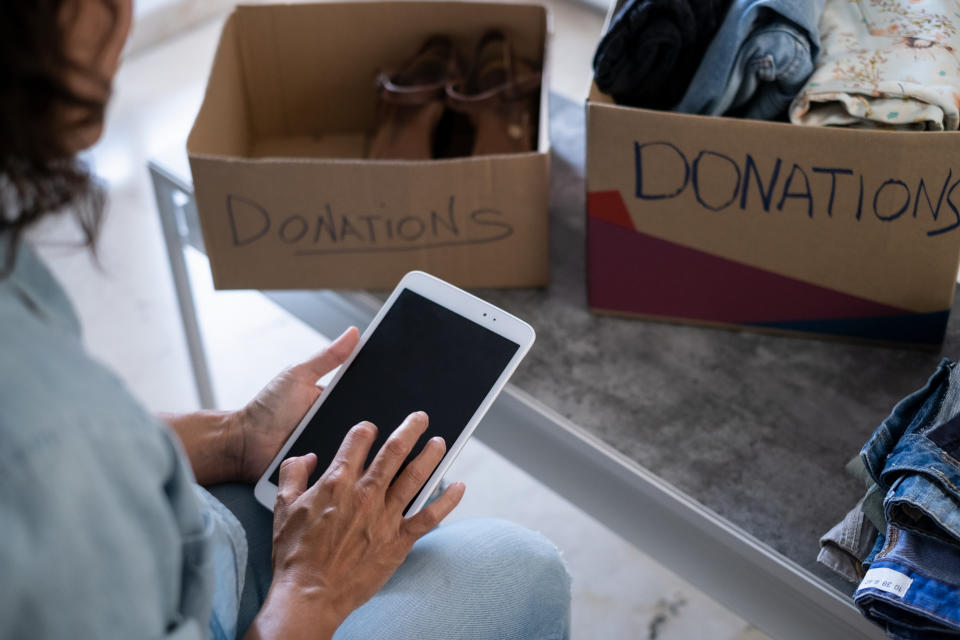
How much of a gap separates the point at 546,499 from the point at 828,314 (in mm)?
650

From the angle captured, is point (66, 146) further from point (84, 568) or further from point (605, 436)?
point (605, 436)

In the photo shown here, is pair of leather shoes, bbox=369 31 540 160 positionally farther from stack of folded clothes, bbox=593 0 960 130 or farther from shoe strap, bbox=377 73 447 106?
stack of folded clothes, bbox=593 0 960 130

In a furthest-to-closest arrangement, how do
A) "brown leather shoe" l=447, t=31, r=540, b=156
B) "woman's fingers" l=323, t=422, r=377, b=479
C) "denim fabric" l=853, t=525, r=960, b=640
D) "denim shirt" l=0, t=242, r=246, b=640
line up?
"brown leather shoe" l=447, t=31, r=540, b=156 < "woman's fingers" l=323, t=422, r=377, b=479 < "denim fabric" l=853, t=525, r=960, b=640 < "denim shirt" l=0, t=242, r=246, b=640

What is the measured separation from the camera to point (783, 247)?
828 mm

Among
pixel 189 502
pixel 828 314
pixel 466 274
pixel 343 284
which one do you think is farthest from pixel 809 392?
pixel 189 502

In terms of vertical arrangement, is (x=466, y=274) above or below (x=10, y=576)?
below

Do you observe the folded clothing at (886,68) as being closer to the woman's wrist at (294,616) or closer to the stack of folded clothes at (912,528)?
the stack of folded clothes at (912,528)

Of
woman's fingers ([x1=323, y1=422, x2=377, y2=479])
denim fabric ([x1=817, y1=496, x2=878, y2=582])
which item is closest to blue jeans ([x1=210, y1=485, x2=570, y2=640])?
woman's fingers ([x1=323, y1=422, x2=377, y2=479])

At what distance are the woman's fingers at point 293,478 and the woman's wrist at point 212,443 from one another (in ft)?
0.25

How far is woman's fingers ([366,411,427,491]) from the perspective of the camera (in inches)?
27.8

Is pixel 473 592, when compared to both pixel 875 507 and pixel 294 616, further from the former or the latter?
pixel 875 507

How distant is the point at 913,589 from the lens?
0.61m

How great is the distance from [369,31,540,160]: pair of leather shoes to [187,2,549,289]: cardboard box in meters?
0.03

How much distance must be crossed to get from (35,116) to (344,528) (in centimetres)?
36
